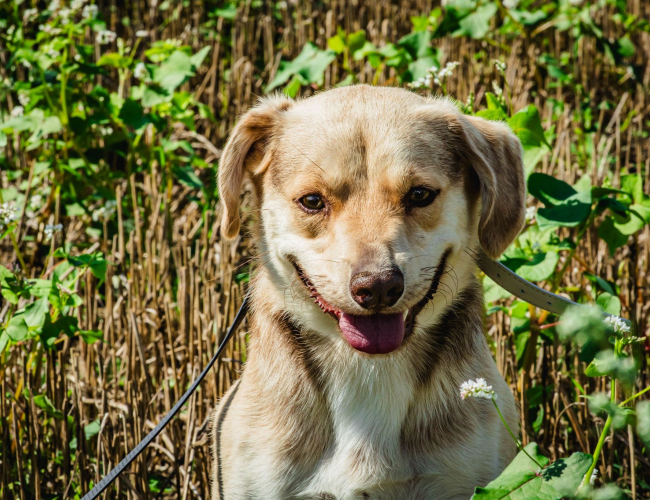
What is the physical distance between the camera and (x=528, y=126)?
3525mm

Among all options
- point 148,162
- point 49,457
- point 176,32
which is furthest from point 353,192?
point 176,32

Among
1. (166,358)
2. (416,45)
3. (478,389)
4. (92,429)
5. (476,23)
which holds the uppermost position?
(476,23)

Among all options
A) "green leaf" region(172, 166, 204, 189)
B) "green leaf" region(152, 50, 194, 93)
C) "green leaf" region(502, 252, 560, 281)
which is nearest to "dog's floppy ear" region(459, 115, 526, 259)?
"green leaf" region(502, 252, 560, 281)

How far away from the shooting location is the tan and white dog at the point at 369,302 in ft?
9.20

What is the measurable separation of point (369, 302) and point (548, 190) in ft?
4.23

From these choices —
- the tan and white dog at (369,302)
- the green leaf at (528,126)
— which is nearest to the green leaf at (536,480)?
the tan and white dog at (369,302)

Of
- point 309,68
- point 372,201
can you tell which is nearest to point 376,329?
point 372,201

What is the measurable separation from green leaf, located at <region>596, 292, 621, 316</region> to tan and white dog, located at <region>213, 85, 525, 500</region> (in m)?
0.69

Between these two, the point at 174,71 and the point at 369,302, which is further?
the point at 174,71

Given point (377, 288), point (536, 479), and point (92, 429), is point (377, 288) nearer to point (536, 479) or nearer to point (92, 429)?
point (536, 479)

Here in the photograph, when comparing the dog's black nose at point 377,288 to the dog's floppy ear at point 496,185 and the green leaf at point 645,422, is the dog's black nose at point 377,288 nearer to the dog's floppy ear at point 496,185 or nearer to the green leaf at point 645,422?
the dog's floppy ear at point 496,185

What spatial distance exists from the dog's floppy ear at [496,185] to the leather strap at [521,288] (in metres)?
0.15

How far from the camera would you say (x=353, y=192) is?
289cm

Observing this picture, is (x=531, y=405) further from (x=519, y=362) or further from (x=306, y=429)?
(x=306, y=429)
